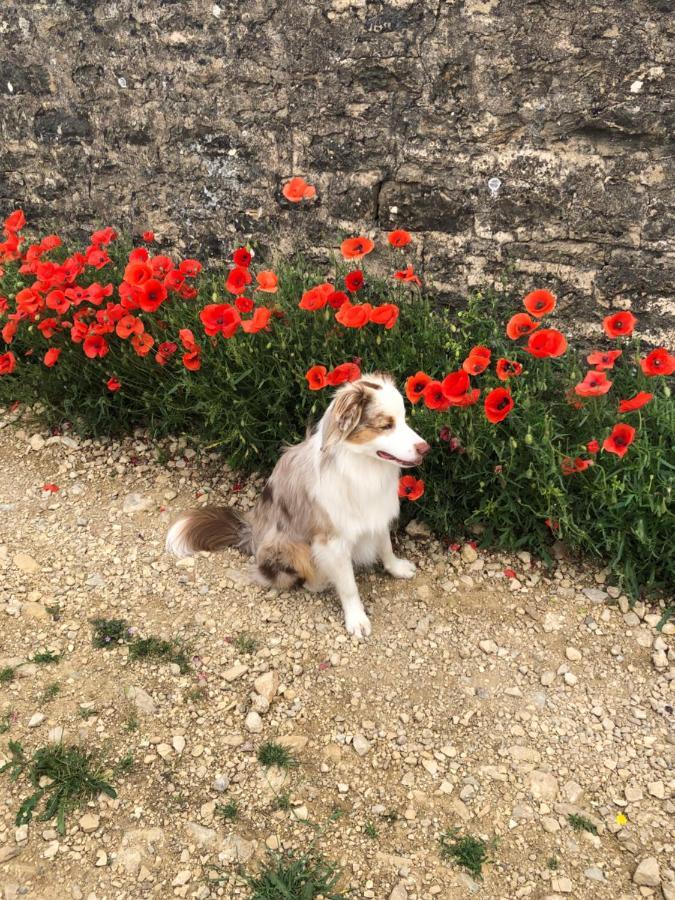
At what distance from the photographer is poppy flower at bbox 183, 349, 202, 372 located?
Result: 12.9ft

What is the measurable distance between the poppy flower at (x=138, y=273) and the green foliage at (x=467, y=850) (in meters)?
3.27

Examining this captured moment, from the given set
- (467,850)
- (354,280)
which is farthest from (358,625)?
(354,280)

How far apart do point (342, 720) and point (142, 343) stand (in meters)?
2.49

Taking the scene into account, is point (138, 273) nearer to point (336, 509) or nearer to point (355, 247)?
point (355, 247)

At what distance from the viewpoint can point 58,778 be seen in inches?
113

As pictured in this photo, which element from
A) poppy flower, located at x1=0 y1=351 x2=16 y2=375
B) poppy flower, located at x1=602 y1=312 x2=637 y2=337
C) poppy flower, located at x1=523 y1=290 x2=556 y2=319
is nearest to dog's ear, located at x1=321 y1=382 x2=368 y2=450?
poppy flower, located at x1=523 y1=290 x2=556 y2=319

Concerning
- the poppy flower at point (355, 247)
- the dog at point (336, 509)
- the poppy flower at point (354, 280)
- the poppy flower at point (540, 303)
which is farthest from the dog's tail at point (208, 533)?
the poppy flower at point (540, 303)

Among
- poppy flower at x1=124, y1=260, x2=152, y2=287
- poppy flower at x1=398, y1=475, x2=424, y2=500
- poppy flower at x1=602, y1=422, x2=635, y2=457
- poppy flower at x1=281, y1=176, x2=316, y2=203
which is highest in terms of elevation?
poppy flower at x1=281, y1=176, x2=316, y2=203

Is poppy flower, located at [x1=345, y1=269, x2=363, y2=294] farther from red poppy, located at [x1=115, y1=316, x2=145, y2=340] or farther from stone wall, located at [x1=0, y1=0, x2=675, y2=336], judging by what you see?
red poppy, located at [x1=115, y1=316, x2=145, y2=340]

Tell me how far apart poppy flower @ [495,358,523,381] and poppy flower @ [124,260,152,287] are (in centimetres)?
212

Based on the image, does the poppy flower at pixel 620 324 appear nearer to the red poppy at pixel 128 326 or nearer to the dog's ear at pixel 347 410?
the dog's ear at pixel 347 410

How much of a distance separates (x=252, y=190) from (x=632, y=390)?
2764 millimetres

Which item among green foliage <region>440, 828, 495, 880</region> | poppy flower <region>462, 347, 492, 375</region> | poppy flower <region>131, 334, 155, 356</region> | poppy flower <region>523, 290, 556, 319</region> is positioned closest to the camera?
green foliage <region>440, 828, 495, 880</region>

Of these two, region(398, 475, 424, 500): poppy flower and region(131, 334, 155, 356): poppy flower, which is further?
region(131, 334, 155, 356): poppy flower
